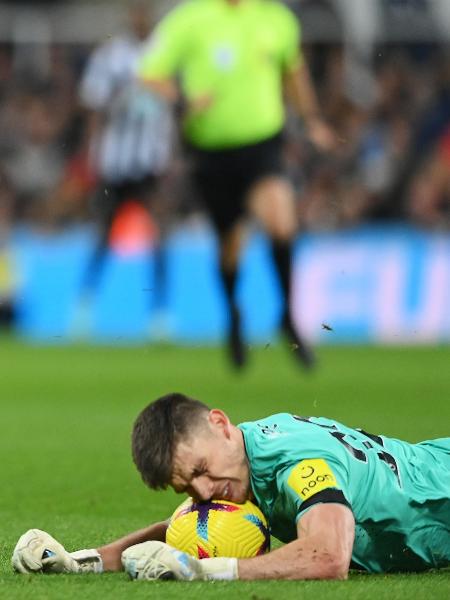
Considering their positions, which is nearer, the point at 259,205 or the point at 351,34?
the point at 259,205

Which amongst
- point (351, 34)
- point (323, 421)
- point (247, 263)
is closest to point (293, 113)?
point (351, 34)

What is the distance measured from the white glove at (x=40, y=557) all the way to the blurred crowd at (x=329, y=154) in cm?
1171

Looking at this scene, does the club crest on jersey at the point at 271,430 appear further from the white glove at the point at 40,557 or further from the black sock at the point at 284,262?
the black sock at the point at 284,262

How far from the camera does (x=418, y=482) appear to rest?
437 cm

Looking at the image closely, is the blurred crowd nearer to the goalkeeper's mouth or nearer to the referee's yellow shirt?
the referee's yellow shirt

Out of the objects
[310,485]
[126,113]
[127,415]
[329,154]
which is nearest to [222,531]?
[310,485]

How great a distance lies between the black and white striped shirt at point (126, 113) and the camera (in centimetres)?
1377

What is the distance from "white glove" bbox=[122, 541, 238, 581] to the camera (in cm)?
407

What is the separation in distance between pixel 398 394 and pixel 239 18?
9.14 ft

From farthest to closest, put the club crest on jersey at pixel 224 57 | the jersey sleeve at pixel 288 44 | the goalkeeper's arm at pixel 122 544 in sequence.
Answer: the club crest on jersey at pixel 224 57 → the jersey sleeve at pixel 288 44 → the goalkeeper's arm at pixel 122 544

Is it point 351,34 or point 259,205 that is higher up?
point 351,34

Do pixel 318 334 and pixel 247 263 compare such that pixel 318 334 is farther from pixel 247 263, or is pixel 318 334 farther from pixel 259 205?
pixel 259 205

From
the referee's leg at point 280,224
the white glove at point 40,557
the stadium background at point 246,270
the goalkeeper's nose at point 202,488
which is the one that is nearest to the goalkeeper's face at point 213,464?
the goalkeeper's nose at point 202,488

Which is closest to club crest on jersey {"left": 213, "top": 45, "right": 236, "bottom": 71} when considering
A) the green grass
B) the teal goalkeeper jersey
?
the green grass
